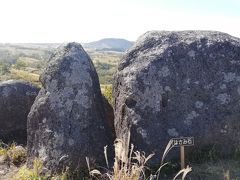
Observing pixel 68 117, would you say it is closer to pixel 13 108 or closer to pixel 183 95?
pixel 183 95

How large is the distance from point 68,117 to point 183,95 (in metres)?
2.82

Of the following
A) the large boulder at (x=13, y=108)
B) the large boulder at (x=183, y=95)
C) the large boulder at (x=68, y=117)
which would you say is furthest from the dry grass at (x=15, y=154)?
the large boulder at (x=183, y=95)

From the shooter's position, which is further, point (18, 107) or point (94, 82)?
point (18, 107)

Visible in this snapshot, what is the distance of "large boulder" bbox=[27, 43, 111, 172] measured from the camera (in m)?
10.4

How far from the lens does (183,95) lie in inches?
419

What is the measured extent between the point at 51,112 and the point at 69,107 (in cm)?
47

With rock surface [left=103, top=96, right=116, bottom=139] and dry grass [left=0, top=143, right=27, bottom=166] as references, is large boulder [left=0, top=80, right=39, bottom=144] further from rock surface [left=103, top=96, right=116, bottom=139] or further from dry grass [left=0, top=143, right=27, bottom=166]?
rock surface [left=103, top=96, right=116, bottom=139]

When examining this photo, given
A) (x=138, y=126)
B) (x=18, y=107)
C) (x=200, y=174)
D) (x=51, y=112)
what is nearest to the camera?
(x=200, y=174)

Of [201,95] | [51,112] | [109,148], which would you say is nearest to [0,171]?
[51,112]

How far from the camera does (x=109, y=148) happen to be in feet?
35.9

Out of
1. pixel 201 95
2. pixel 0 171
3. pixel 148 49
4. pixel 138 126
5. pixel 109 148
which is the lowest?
pixel 0 171

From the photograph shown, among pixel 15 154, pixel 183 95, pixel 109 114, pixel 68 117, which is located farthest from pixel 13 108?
pixel 183 95

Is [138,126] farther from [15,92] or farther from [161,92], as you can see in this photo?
[15,92]

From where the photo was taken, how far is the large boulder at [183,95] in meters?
10.4
